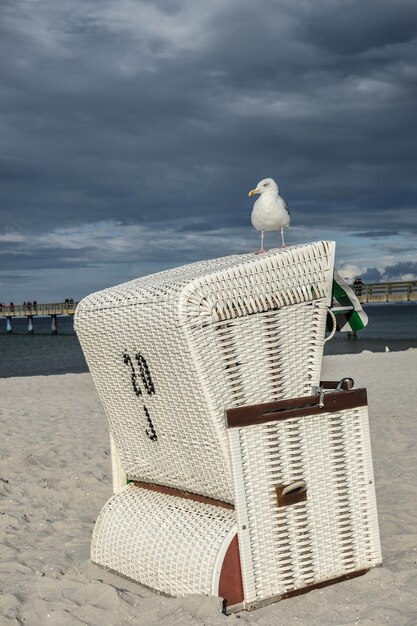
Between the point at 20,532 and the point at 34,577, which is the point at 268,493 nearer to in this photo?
the point at 34,577

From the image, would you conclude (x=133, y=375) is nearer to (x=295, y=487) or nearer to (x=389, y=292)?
(x=295, y=487)

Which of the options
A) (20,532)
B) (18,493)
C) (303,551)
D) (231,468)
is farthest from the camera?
(18,493)

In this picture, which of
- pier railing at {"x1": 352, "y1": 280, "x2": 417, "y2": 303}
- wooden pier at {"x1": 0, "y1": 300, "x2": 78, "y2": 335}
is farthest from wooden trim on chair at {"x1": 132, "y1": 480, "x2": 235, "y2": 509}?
wooden pier at {"x1": 0, "y1": 300, "x2": 78, "y2": 335}

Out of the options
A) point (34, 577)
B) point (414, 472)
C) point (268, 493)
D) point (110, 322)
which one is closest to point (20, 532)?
point (34, 577)

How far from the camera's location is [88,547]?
3580 millimetres

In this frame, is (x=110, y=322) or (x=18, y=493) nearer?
(x=110, y=322)

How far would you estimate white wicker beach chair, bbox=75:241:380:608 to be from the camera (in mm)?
2578

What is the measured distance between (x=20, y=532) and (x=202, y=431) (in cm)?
175

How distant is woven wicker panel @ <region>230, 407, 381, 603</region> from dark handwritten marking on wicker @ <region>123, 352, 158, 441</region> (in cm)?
51

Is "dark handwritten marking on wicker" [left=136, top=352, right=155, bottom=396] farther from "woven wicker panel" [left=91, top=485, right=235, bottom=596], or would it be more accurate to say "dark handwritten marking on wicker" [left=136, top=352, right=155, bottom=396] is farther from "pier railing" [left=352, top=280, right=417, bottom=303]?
"pier railing" [left=352, top=280, right=417, bottom=303]

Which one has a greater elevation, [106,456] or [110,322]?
[110,322]

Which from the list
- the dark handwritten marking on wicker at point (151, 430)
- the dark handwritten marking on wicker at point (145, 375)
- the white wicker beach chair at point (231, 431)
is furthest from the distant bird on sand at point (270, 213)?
the dark handwritten marking on wicker at point (151, 430)

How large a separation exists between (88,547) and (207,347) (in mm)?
1654

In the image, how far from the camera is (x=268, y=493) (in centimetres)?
263
